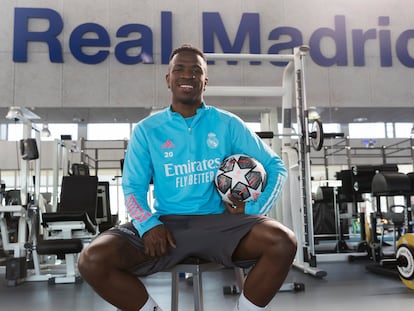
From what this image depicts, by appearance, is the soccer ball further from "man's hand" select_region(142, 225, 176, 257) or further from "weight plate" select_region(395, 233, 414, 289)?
"weight plate" select_region(395, 233, 414, 289)

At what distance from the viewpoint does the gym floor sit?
2689mm

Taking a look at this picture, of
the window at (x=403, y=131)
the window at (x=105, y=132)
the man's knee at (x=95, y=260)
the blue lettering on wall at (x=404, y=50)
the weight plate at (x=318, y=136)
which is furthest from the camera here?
the window at (x=403, y=131)

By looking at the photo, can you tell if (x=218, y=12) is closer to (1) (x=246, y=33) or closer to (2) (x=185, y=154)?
(1) (x=246, y=33)

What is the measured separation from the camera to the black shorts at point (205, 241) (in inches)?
51.1

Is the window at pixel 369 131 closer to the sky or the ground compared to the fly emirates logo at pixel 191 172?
closer to the sky

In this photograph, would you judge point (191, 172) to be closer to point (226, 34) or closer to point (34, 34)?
point (226, 34)

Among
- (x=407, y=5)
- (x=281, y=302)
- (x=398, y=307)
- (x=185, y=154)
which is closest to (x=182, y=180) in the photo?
(x=185, y=154)

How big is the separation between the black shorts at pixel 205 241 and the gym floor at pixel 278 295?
1412 mm

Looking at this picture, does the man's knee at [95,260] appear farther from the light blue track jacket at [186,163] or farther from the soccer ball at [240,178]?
the soccer ball at [240,178]

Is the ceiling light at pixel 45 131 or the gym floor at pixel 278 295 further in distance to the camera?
the ceiling light at pixel 45 131

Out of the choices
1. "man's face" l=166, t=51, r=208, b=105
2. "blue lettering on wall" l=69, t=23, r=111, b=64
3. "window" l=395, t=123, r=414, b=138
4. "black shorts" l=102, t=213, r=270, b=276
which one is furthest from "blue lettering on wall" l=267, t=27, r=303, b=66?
"window" l=395, t=123, r=414, b=138

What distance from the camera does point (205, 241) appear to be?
1309 mm

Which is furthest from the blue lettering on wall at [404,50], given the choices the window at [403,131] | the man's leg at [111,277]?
the man's leg at [111,277]

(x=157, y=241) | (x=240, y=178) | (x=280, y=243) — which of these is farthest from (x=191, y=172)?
(x=280, y=243)
